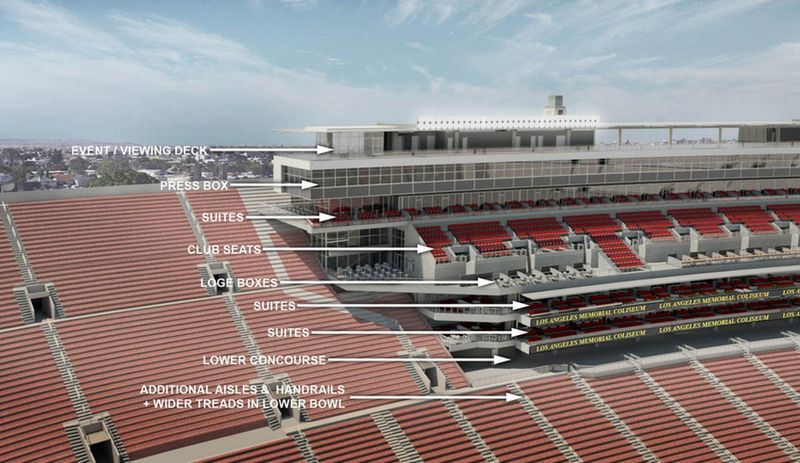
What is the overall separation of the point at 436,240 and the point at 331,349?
10.5 m

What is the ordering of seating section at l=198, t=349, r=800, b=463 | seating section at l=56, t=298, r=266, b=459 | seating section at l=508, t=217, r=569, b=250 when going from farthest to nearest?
seating section at l=508, t=217, r=569, b=250 → seating section at l=198, t=349, r=800, b=463 → seating section at l=56, t=298, r=266, b=459

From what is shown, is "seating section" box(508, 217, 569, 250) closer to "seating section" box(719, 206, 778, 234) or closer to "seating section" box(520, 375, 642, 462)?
"seating section" box(520, 375, 642, 462)

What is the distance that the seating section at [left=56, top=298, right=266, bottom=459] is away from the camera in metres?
31.0

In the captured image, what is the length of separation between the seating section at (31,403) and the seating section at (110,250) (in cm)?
332

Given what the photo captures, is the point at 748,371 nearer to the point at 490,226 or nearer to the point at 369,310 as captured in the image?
the point at 490,226

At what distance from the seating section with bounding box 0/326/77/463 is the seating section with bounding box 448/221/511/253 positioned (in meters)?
24.9

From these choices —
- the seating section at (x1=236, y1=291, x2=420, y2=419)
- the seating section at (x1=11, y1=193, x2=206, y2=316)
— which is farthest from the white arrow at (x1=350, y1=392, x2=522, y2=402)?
the seating section at (x1=11, y1=193, x2=206, y2=316)

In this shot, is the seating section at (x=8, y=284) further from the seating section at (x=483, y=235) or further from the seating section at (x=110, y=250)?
the seating section at (x=483, y=235)

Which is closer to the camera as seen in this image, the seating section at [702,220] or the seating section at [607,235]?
the seating section at [607,235]

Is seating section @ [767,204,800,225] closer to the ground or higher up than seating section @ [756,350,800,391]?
higher up

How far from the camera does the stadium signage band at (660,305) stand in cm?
3994

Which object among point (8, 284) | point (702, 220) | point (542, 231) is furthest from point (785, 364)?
point (8, 284)

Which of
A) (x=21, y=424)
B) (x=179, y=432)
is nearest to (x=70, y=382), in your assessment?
(x=21, y=424)

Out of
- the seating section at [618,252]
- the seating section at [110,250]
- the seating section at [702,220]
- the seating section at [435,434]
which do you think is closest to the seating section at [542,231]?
the seating section at [618,252]
